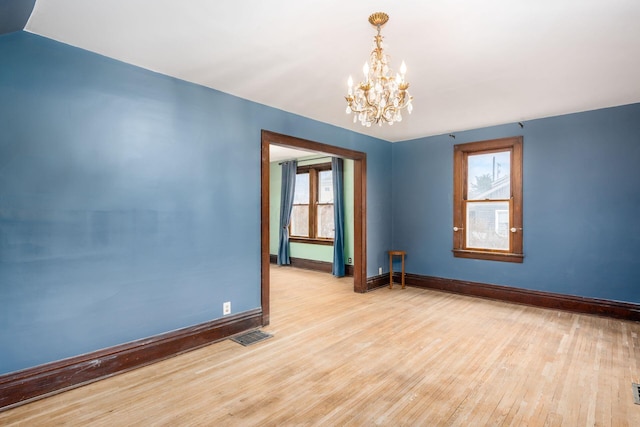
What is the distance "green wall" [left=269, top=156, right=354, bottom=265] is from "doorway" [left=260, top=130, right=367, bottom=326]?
132 cm

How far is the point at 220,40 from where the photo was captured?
2539 mm

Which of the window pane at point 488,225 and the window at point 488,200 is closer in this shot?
the window at point 488,200

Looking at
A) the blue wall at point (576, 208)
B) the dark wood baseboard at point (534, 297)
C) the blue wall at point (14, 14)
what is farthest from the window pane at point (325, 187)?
the blue wall at point (14, 14)

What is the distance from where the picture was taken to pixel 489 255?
511 cm

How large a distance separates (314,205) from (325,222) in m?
0.48

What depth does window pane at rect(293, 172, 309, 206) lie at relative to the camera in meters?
8.01

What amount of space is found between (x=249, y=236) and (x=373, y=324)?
5.87 feet

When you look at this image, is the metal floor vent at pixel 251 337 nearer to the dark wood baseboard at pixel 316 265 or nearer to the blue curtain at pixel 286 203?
the dark wood baseboard at pixel 316 265

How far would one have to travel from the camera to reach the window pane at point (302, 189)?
26.3 feet

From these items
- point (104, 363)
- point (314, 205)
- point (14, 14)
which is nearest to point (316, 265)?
point (314, 205)

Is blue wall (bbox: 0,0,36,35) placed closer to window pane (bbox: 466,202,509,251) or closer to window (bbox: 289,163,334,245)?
window pane (bbox: 466,202,509,251)

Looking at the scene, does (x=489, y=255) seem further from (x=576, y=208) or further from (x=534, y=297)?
(x=576, y=208)

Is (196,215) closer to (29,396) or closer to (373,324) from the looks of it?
(29,396)

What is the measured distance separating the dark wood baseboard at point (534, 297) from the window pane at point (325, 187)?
2.58 meters
